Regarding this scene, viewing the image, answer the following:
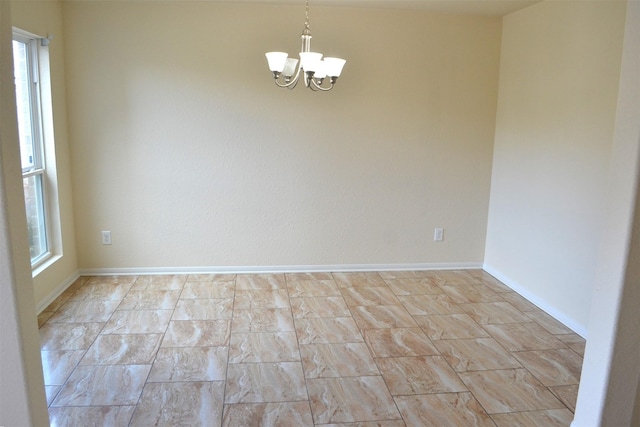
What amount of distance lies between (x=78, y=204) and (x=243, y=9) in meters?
2.20

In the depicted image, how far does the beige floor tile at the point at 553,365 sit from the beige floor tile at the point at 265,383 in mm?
1390

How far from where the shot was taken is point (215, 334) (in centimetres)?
329

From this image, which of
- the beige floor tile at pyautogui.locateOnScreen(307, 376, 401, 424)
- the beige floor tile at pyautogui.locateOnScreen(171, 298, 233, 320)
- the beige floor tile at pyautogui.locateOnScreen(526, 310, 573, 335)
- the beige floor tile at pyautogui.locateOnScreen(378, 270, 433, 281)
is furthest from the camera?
the beige floor tile at pyautogui.locateOnScreen(378, 270, 433, 281)

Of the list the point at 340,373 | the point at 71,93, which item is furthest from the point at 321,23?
the point at 340,373

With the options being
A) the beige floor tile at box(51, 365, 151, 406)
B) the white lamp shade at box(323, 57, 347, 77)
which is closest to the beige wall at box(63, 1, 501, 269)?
the white lamp shade at box(323, 57, 347, 77)

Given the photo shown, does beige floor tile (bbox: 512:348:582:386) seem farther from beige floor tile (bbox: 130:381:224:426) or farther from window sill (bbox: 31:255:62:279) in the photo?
window sill (bbox: 31:255:62:279)

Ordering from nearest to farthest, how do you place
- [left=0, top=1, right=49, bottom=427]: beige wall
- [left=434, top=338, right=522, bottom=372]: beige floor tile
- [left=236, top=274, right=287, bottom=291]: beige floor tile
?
[left=0, top=1, right=49, bottom=427]: beige wall → [left=434, top=338, right=522, bottom=372]: beige floor tile → [left=236, top=274, right=287, bottom=291]: beige floor tile

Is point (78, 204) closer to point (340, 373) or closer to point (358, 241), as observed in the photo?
point (358, 241)

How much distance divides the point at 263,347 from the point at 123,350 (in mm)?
872

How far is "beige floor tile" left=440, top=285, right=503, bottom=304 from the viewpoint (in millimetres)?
4008

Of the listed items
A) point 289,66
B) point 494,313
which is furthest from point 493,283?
point 289,66

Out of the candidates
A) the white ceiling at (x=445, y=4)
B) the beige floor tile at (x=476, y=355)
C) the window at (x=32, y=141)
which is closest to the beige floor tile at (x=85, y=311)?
the window at (x=32, y=141)

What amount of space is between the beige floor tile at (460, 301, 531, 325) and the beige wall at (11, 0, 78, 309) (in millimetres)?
3233

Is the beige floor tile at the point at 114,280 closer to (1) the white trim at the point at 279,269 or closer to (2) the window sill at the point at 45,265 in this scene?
(1) the white trim at the point at 279,269
